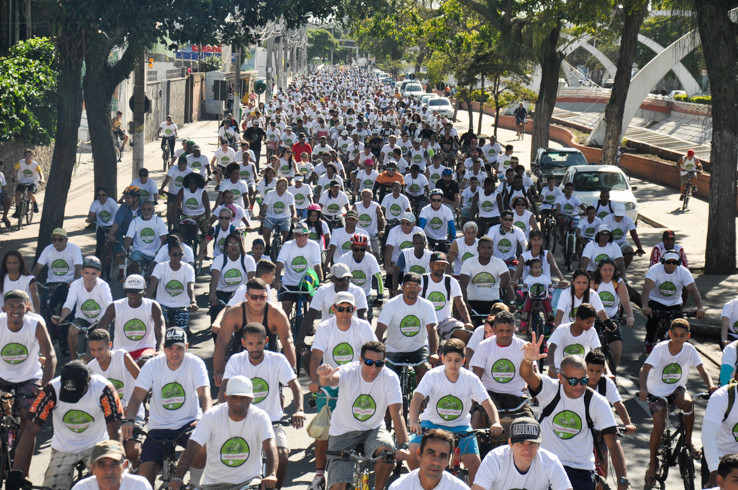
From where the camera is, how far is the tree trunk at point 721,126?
20.0 metres

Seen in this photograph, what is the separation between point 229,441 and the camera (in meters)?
7.64

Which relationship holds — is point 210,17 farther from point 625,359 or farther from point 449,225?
point 625,359

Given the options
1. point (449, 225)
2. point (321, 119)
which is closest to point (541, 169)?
point (321, 119)

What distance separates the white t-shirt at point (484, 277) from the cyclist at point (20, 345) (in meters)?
5.54

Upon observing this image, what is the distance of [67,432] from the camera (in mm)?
8469

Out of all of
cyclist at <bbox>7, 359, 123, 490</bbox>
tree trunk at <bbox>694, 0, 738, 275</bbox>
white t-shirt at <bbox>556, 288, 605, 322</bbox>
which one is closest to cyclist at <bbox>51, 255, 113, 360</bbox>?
cyclist at <bbox>7, 359, 123, 490</bbox>

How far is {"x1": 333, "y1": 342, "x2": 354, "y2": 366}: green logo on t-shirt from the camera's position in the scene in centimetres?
983

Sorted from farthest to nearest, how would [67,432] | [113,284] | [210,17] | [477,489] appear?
[210,17] → [113,284] → [67,432] → [477,489]

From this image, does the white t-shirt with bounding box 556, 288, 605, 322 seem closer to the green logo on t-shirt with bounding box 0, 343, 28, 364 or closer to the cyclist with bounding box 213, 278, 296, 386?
the cyclist with bounding box 213, 278, 296, 386

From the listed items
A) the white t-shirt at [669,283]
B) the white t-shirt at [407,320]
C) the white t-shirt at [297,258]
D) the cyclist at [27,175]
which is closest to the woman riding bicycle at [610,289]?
the white t-shirt at [669,283]

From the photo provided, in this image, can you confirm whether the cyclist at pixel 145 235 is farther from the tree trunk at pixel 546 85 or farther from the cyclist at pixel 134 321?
the tree trunk at pixel 546 85

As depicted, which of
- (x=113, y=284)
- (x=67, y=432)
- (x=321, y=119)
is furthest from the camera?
(x=321, y=119)

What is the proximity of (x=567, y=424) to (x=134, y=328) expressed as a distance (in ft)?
16.0

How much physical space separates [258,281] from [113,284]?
357 inches
